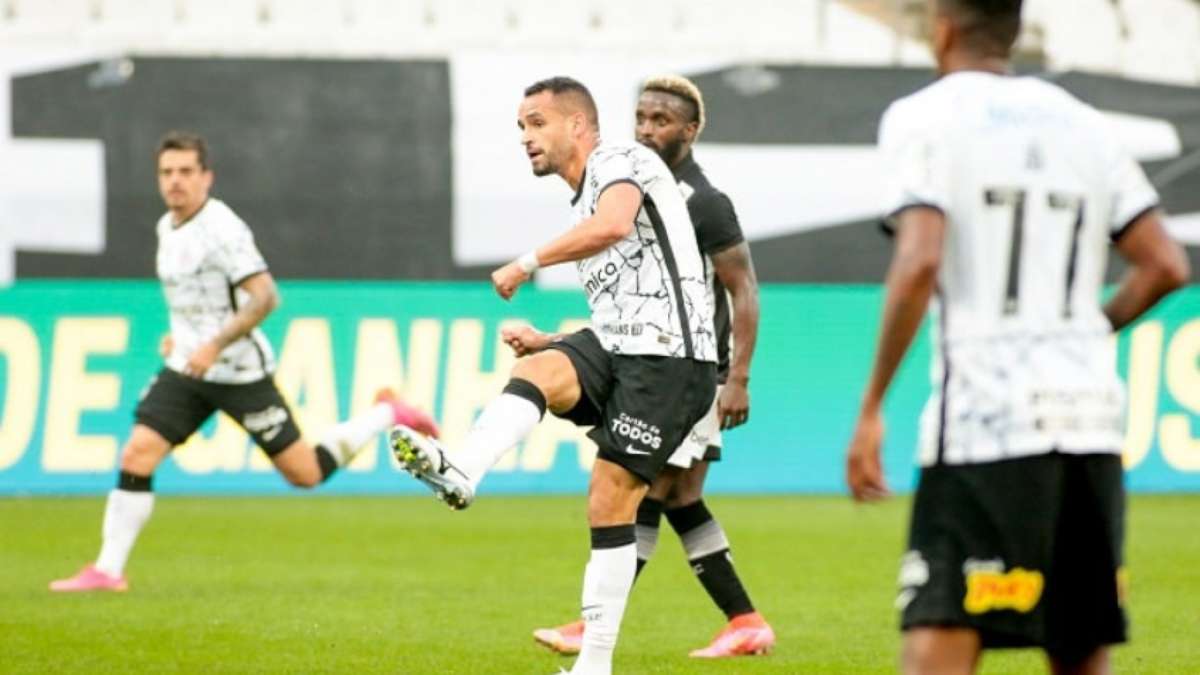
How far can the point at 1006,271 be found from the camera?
477cm

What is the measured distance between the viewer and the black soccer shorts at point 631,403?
7551 mm

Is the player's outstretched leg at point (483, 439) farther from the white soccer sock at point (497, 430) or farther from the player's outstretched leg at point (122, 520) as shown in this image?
the player's outstretched leg at point (122, 520)

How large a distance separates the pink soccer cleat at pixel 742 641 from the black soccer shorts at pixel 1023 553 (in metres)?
4.09

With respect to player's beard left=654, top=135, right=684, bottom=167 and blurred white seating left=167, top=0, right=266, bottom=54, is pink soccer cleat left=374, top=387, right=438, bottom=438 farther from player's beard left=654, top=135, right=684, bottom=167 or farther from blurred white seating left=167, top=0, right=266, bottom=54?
blurred white seating left=167, top=0, right=266, bottom=54

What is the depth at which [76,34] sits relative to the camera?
67.2 ft

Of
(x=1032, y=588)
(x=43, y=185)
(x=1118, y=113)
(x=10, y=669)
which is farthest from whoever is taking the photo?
(x=1118, y=113)

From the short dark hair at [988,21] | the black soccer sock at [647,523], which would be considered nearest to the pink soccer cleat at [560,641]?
the black soccer sock at [647,523]

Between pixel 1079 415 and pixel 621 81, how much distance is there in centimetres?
1540

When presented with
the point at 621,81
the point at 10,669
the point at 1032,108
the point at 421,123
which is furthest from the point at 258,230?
the point at 1032,108

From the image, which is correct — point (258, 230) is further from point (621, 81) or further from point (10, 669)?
point (10, 669)

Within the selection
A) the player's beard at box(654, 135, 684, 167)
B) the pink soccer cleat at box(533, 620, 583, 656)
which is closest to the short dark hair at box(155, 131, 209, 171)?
the player's beard at box(654, 135, 684, 167)

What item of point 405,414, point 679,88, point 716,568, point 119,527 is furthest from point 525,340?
point 405,414

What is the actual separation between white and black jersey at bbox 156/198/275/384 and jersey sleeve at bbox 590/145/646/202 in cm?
458

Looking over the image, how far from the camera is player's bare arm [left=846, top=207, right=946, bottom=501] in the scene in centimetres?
468
